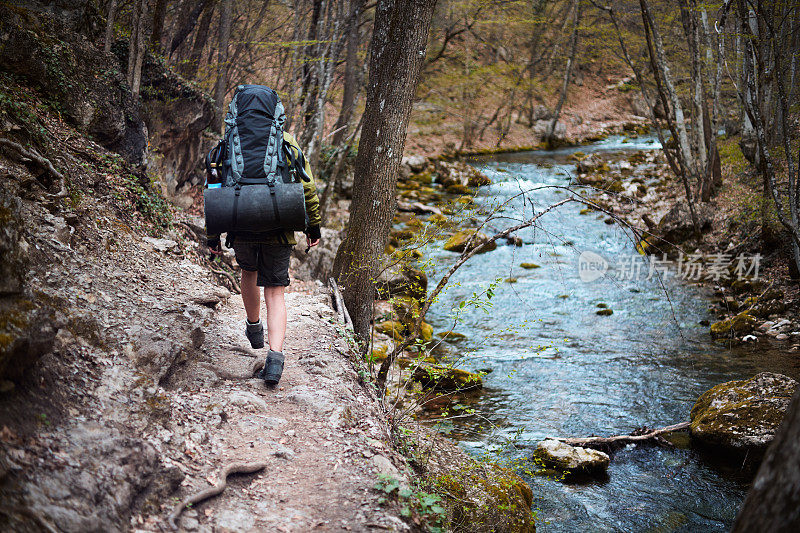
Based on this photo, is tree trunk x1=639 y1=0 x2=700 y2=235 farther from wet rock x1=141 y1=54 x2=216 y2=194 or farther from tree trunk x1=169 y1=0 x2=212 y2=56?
wet rock x1=141 y1=54 x2=216 y2=194

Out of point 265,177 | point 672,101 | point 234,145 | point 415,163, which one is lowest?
point 265,177

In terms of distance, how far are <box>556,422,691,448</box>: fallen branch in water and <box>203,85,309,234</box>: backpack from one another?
4.05 meters

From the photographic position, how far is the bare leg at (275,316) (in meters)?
3.88

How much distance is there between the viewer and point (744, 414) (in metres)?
5.39

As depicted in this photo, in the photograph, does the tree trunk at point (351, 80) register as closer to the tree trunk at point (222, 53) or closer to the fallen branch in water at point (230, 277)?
the tree trunk at point (222, 53)

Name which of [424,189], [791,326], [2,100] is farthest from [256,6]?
[791,326]

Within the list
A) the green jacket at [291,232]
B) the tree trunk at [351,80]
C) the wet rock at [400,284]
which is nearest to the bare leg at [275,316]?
the green jacket at [291,232]

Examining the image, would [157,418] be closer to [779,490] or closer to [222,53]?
[779,490]

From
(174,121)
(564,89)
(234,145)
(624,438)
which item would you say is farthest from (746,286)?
Answer: (564,89)

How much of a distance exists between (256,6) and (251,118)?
1177 cm

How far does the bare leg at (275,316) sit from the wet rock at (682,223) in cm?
1107

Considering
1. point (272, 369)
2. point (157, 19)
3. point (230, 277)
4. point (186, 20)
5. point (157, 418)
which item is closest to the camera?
point (157, 418)

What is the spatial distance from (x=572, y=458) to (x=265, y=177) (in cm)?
415

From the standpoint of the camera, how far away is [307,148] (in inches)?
433
